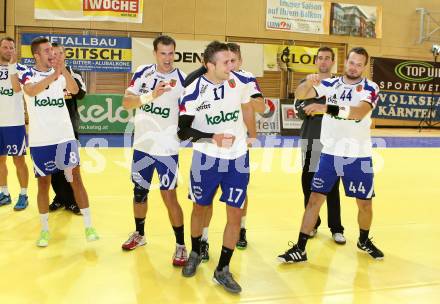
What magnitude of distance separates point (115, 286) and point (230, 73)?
6.98ft

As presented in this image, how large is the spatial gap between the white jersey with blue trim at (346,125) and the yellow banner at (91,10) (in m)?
13.4

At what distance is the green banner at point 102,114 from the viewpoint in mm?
13898

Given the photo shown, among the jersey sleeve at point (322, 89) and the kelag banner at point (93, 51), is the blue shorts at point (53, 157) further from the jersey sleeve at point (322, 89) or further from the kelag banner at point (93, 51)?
the kelag banner at point (93, 51)

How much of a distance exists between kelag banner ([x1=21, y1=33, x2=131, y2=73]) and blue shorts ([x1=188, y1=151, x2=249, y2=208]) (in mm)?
13330

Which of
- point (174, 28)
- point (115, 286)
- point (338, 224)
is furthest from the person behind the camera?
point (174, 28)

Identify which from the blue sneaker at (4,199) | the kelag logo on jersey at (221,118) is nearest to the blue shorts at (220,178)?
the kelag logo on jersey at (221,118)

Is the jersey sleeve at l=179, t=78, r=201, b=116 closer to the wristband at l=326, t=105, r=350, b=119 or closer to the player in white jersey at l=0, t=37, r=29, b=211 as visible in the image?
the wristband at l=326, t=105, r=350, b=119

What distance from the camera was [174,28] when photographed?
17578 mm

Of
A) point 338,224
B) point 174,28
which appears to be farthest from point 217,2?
point 338,224

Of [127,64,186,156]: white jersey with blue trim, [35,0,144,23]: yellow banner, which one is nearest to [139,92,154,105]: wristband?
[127,64,186,156]: white jersey with blue trim

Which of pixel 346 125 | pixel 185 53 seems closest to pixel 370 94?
pixel 346 125

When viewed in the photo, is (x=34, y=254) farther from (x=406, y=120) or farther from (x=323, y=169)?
(x=406, y=120)

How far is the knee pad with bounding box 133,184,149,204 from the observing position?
493 centimetres

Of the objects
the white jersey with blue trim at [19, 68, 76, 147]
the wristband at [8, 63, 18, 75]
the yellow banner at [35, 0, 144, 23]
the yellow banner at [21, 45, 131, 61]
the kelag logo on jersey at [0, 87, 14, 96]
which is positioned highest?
the yellow banner at [35, 0, 144, 23]
